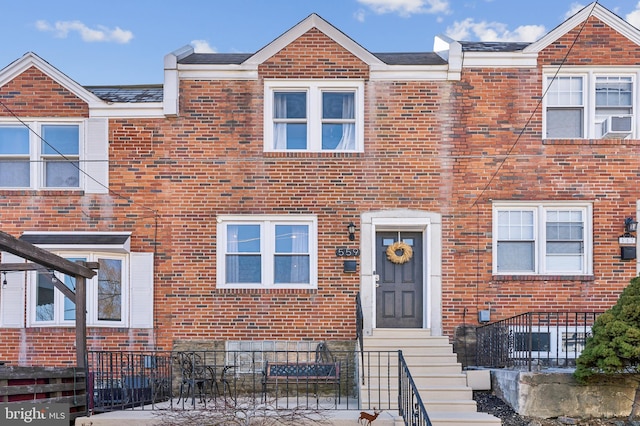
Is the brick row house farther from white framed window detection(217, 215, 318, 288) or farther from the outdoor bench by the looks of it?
the outdoor bench

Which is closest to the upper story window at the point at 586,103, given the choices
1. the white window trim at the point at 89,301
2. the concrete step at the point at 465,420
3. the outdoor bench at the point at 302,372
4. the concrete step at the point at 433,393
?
the concrete step at the point at 433,393

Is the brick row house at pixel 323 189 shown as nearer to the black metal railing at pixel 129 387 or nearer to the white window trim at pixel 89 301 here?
the white window trim at pixel 89 301

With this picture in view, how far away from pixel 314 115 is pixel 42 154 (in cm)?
520

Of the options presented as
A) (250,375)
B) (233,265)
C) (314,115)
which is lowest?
(250,375)

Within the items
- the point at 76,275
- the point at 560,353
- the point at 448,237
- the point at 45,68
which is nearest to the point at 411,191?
the point at 448,237

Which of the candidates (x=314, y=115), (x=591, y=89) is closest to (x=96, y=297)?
(x=314, y=115)

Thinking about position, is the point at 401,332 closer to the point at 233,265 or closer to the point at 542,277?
the point at 542,277

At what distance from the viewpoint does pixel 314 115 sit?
10945 mm

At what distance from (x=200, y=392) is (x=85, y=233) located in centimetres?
372

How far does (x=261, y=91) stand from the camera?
1098 centimetres

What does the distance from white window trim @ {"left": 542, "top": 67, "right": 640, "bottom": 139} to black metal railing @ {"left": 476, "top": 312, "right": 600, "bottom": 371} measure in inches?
135

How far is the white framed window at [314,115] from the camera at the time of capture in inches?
431

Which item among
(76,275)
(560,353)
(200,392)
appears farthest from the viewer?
(560,353)

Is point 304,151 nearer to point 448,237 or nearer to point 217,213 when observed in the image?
point 217,213
